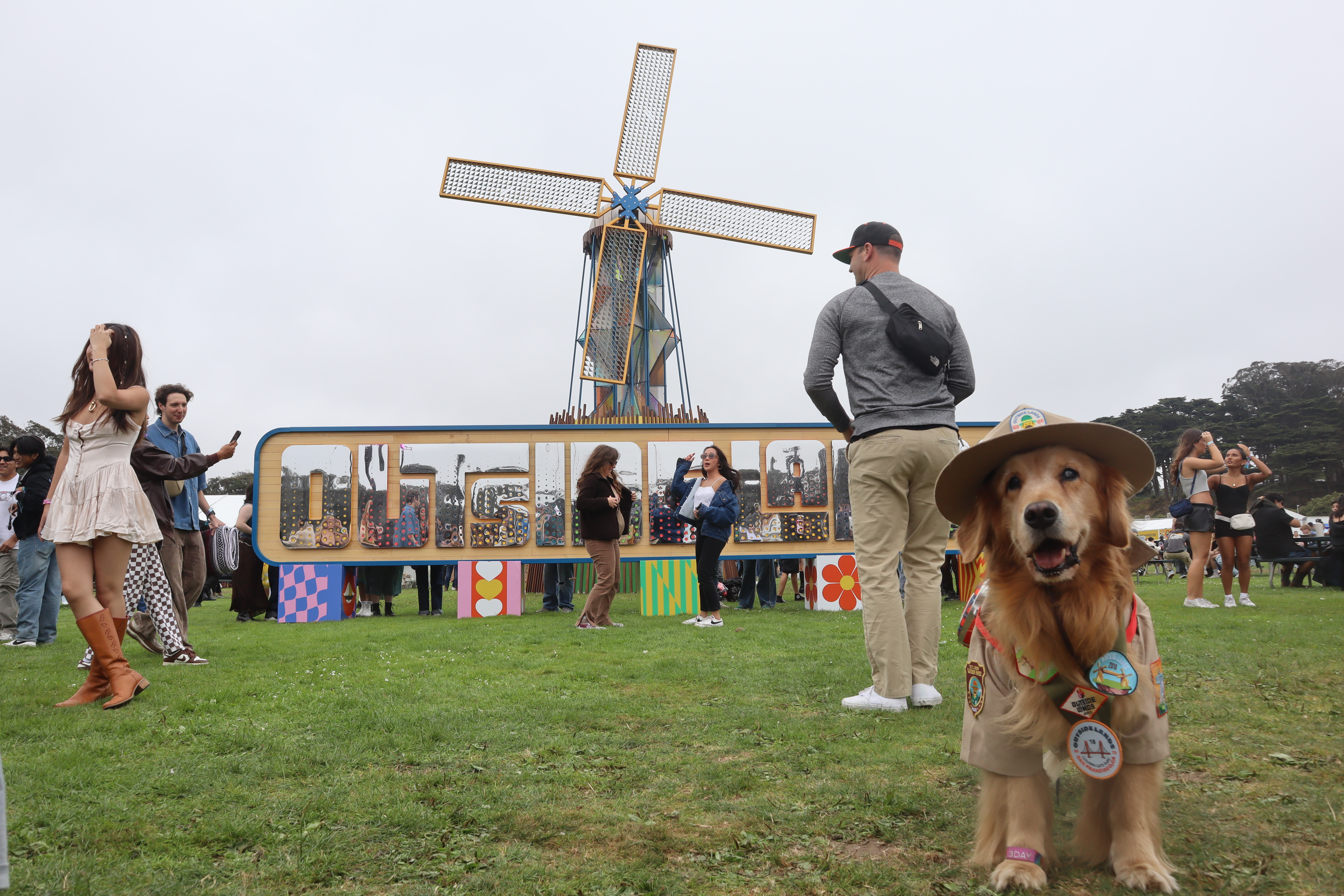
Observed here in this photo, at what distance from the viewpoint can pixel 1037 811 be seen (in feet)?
6.60

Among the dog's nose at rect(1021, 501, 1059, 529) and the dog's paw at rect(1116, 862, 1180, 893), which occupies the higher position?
the dog's nose at rect(1021, 501, 1059, 529)

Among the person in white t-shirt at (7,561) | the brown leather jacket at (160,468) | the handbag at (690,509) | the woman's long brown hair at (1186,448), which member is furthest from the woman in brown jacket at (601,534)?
the woman's long brown hair at (1186,448)

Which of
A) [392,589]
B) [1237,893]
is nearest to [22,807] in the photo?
[1237,893]

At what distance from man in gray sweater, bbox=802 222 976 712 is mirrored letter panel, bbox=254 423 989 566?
6899 mm

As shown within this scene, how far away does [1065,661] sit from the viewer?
2.00 meters

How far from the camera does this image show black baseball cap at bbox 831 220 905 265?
4.25 m

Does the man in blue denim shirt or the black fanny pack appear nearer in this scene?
the black fanny pack

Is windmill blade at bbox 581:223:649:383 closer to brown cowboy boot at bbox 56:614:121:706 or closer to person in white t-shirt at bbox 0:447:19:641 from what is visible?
person in white t-shirt at bbox 0:447:19:641

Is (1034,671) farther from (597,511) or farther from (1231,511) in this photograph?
(1231,511)

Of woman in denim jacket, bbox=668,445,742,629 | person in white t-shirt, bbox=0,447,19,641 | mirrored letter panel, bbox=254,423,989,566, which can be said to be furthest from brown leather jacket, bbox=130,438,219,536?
mirrored letter panel, bbox=254,423,989,566

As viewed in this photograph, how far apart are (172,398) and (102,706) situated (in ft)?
→ 9.10

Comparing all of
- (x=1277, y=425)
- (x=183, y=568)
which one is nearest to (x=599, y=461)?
(x=183, y=568)

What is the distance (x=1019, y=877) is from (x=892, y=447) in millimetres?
2200

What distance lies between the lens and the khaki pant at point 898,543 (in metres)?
3.89
